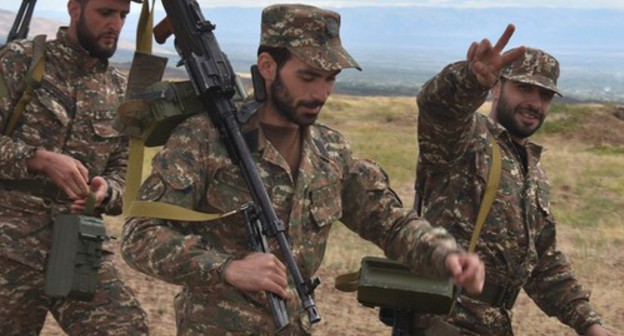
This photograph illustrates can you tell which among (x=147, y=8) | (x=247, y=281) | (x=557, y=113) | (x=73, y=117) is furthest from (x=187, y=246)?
(x=557, y=113)

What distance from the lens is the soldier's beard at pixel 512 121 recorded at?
508cm

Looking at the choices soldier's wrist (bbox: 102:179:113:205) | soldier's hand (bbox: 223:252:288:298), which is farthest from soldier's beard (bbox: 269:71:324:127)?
soldier's wrist (bbox: 102:179:113:205)

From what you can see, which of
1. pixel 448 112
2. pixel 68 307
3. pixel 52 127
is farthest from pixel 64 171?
pixel 448 112

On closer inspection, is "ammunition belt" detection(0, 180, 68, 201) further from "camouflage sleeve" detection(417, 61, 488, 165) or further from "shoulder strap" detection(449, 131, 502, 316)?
"shoulder strap" detection(449, 131, 502, 316)

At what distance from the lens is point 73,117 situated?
5547mm

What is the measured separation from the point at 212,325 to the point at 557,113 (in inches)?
1167

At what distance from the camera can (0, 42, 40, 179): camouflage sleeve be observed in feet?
17.0

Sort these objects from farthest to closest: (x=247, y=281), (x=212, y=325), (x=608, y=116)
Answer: (x=608, y=116) → (x=212, y=325) → (x=247, y=281)

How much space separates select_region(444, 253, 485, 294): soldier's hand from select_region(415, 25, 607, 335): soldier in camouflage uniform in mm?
945

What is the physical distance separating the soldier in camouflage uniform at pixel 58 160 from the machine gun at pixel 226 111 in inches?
52.6

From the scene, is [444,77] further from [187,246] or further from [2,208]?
[2,208]

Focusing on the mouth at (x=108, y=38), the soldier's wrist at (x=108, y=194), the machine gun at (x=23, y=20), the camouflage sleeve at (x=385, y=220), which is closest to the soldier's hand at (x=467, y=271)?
the camouflage sleeve at (x=385, y=220)

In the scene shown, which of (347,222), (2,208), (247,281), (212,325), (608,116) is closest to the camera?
(247,281)

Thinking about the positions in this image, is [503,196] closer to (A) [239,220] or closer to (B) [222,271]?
(A) [239,220]
